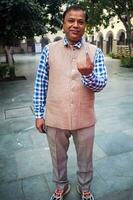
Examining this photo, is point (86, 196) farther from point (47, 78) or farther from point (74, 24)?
point (74, 24)

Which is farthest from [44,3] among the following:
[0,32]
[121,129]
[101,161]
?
[101,161]

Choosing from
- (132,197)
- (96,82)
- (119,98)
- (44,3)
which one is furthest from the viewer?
(44,3)

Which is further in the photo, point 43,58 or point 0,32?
point 0,32

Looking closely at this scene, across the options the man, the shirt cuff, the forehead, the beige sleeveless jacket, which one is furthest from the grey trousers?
the forehead

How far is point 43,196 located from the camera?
3383mm

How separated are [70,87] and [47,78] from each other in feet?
1.08

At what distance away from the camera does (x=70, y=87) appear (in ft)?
8.89

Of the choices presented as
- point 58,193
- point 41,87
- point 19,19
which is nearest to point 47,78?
point 41,87

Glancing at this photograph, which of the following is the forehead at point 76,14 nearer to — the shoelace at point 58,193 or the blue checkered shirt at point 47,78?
the blue checkered shirt at point 47,78

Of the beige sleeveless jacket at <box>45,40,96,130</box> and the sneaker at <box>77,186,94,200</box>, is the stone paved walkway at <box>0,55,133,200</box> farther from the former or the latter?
the beige sleeveless jacket at <box>45,40,96,130</box>

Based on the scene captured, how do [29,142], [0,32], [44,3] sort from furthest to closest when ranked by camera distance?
[44,3] → [0,32] → [29,142]

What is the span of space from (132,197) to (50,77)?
1.71 metres

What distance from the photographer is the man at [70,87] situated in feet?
8.71

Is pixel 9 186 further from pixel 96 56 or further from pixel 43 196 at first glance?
pixel 96 56
